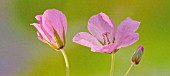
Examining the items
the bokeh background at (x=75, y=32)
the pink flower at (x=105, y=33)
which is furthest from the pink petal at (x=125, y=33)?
the bokeh background at (x=75, y=32)

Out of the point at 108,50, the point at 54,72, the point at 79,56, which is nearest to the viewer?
the point at 108,50

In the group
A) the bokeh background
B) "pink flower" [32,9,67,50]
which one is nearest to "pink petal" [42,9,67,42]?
"pink flower" [32,9,67,50]

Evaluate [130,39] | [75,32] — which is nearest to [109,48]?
[130,39]

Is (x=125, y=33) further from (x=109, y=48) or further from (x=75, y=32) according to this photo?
(x=75, y=32)

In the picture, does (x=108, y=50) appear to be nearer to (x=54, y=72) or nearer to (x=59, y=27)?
(x=59, y=27)

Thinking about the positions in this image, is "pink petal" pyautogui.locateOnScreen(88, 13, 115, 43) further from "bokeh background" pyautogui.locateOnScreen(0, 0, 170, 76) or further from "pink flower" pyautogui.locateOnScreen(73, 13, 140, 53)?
"bokeh background" pyautogui.locateOnScreen(0, 0, 170, 76)

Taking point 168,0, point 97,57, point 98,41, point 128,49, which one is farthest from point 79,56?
point 98,41

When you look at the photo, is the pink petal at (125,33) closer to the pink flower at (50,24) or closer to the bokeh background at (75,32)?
the pink flower at (50,24)
